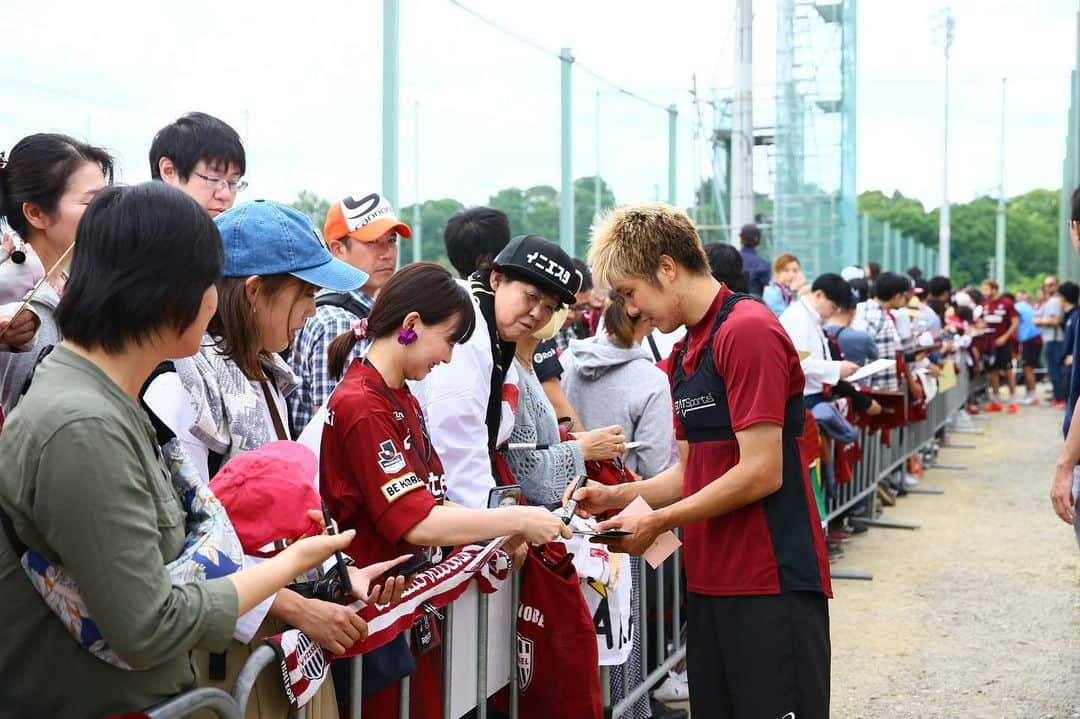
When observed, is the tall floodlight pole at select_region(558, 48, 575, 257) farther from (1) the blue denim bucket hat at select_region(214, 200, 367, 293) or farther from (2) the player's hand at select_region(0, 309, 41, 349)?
(2) the player's hand at select_region(0, 309, 41, 349)

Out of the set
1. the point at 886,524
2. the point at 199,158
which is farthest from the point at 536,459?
the point at 886,524

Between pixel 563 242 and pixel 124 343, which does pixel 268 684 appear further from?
pixel 563 242

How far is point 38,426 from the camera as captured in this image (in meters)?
1.68

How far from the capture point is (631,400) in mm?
5012

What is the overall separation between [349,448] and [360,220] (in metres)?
1.80

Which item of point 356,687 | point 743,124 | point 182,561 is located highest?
point 743,124

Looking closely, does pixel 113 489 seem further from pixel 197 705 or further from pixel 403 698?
pixel 403 698

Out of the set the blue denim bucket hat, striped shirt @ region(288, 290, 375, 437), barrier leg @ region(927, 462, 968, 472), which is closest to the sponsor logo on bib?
the blue denim bucket hat

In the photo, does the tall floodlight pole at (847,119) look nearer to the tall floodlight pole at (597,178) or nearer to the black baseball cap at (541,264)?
the tall floodlight pole at (597,178)

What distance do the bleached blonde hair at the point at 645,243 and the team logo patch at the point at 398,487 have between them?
0.93 meters

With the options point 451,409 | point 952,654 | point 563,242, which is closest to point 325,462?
point 451,409

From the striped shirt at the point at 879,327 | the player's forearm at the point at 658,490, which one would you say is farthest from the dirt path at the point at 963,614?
the player's forearm at the point at 658,490

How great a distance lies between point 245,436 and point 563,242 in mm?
6613

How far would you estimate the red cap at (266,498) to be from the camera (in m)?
2.14
